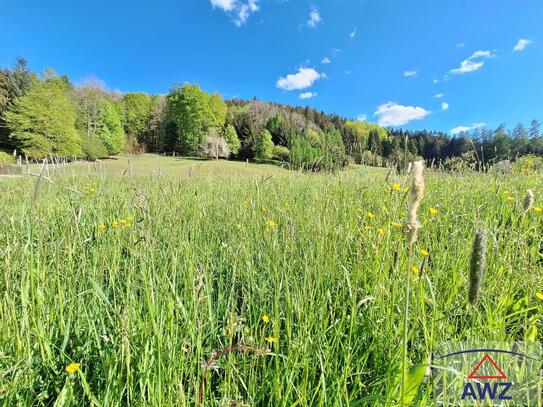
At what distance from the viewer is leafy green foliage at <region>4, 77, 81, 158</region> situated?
3138cm

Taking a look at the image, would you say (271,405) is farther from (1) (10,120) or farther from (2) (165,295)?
(1) (10,120)

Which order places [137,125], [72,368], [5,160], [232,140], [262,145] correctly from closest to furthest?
[72,368] → [5,160] → [262,145] → [232,140] → [137,125]

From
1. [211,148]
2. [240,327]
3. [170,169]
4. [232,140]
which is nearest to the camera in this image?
[240,327]

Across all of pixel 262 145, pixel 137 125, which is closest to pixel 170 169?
pixel 262 145

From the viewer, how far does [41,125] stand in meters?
32.2

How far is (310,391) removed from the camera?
102 cm

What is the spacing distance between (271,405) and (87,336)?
0.86 metres

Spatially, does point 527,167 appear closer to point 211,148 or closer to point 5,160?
point 5,160

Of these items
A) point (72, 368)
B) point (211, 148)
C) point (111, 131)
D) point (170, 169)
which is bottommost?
point (72, 368)

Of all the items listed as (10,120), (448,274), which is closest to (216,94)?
(10,120)

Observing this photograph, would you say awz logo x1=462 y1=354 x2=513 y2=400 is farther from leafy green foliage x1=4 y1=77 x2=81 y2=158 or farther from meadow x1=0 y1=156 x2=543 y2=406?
leafy green foliage x1=4 y1=77 x2=81 y2=158

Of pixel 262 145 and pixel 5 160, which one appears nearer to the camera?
pixel 5 160

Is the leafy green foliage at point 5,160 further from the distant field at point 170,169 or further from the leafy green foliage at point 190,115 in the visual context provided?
the leafy green foliage at point 190,115

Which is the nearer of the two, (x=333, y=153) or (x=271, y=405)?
(x=271, y=405)
